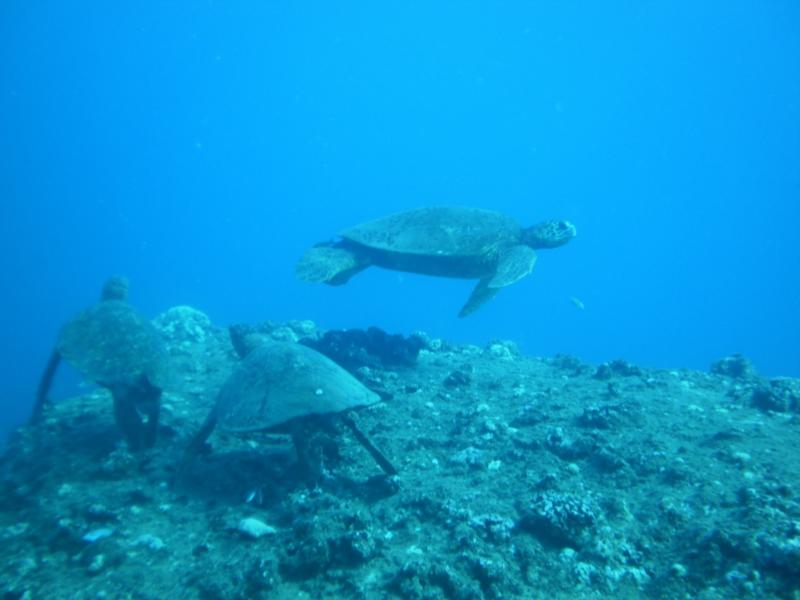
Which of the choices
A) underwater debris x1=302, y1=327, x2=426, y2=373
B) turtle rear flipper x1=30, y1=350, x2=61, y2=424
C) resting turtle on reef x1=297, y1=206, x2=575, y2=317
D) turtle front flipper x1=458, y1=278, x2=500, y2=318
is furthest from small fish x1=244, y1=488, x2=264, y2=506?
turtle front flipper x1=458, y1=278, x2=500, y2=318

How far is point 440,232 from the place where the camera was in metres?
10.8

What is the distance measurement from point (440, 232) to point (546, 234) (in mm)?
2986

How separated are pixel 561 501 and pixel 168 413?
23.8 ft

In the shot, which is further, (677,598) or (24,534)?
(24,534)

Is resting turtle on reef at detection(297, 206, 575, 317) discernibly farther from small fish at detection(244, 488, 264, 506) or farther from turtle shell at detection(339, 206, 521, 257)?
small fish at detection(244, 488, 264, 506)

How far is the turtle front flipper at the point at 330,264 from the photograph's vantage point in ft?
34.9

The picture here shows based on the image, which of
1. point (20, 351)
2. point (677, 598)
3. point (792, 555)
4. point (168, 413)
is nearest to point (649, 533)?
point (677, 598)

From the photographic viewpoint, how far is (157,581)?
484 centimetres

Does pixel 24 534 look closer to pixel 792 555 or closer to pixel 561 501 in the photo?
pixel 561 501

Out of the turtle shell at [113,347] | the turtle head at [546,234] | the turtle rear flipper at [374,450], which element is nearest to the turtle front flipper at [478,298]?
the turtle head at [546,234]

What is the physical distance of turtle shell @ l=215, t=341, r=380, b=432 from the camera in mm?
5988

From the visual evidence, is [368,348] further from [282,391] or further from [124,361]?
[124,361]

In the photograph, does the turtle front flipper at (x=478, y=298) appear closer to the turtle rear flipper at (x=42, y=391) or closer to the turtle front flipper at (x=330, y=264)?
the turtle front flipper at (x=330, y=264)

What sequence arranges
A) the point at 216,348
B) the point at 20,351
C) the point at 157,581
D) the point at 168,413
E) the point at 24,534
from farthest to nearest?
the point at 20,351
the point at 216,348
the point at 168,413
the point at 24,534
the point at 157,581
